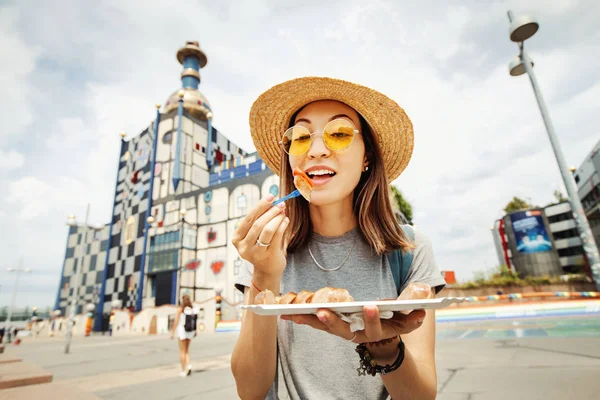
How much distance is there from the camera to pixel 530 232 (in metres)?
40.9

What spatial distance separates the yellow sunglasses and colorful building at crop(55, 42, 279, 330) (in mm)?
18962

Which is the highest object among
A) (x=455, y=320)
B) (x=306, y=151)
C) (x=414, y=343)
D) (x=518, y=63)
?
(x=518, y=63)

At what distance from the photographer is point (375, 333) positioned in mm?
793

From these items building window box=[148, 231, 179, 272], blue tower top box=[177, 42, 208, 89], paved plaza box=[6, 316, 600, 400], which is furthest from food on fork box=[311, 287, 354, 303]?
blue tower top box=[177, 42, 208, 89]

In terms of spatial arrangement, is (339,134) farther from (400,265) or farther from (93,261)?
(93,261)

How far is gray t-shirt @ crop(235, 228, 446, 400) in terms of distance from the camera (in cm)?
125

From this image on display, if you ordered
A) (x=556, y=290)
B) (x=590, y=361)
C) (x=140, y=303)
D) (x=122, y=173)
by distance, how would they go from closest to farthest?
1. (x=590, y=361)
2. (x=556, y=290)
3. (x=140, y=303)
4. (x=122, y=173)

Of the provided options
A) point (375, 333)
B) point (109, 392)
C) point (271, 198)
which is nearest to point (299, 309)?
point (375, 333)

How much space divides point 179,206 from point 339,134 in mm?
25298

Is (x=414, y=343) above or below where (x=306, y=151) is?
below

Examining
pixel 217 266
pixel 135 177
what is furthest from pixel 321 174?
pixel 135 177

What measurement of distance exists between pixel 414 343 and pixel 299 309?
0.66 meters

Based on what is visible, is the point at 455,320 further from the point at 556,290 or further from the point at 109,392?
the point at 109,392

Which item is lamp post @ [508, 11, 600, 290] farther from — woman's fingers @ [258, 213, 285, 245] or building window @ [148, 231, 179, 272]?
building window @ [148, 231, 179, 272]
